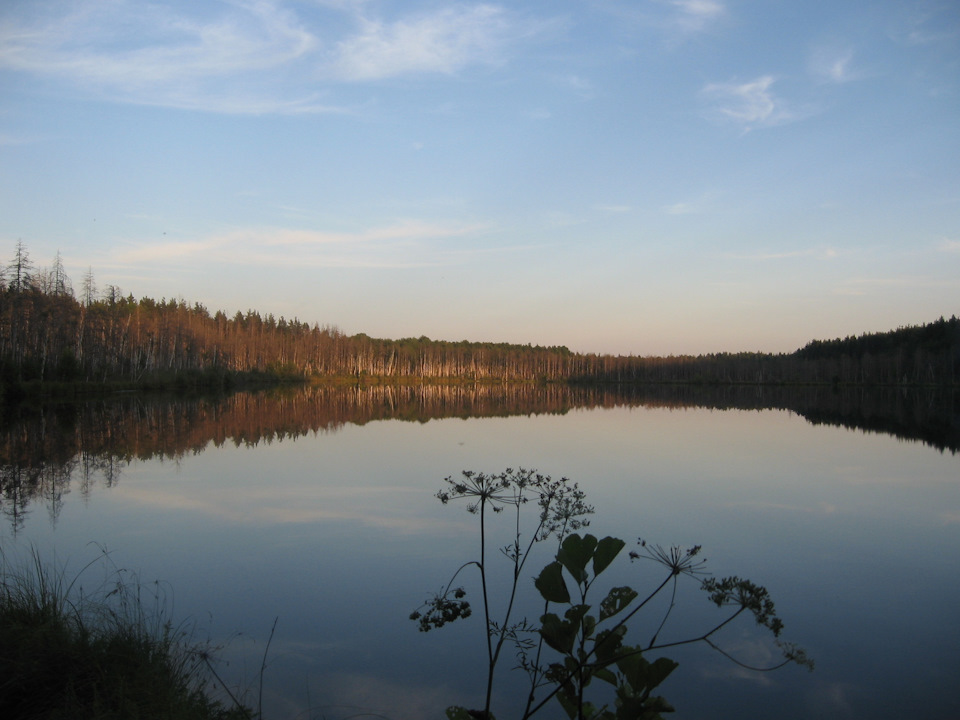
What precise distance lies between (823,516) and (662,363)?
4884 inches

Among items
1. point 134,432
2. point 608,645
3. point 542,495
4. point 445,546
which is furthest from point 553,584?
point 134,432

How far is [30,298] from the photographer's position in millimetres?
39406

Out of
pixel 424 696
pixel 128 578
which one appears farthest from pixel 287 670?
pixel 128 578

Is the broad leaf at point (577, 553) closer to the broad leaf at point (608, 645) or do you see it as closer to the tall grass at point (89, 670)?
the broad leaf at point (608, 645)

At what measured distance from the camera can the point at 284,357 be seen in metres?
98.9

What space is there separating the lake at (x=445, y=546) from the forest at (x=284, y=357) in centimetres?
2460

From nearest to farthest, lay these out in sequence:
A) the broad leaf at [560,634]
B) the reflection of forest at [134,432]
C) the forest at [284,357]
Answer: the broad leaf at [560,634] < the reflection of forest at [134,432] < the forest at [284,357]

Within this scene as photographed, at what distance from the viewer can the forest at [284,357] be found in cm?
4000

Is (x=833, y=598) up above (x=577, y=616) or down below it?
below

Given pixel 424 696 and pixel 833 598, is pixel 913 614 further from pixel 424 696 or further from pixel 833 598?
pixel 424 696

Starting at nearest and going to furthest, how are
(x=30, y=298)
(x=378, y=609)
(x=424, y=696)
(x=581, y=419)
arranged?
(x=424, y=696) < (x=378, y=609) < (x=581, y=419) < (x=30, y=298)

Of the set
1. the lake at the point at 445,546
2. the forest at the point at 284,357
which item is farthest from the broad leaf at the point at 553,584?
the forest at the point at 284,357

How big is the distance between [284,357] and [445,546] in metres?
95.0

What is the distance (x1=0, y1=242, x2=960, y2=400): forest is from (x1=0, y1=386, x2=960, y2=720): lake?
24.6 meters
